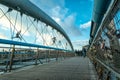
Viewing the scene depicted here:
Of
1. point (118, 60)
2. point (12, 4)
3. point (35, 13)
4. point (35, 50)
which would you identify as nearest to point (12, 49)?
point (35, 50)

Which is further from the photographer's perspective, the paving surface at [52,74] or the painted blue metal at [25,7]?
the painted blue metal at [25,7]

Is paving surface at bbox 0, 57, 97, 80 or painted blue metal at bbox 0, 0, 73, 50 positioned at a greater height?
painted blue metal at bbox 0, 0, 73, 50

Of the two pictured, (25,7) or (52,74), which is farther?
(25,7)

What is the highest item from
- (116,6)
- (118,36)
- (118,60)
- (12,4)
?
(12,4)

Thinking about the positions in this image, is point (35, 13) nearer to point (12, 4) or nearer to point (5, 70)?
point (12, 4)

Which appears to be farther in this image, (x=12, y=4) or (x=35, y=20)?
(x=35, y=20)

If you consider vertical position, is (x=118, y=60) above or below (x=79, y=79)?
above

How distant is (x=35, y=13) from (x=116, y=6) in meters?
A: 16.3

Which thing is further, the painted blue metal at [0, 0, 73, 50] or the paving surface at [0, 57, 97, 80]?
the painted blue metal at [0, 0, 73, 50]

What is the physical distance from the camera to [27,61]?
10.6 metres

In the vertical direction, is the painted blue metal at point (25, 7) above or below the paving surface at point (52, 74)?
above

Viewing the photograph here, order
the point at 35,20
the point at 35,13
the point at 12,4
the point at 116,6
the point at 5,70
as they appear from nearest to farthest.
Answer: the point at 116,6 < the point at 5,70 < the point at 12,4 < the point at 35,13 < the point at 35,20

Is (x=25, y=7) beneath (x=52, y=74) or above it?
above

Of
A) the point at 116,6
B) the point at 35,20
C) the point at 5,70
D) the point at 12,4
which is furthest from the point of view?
the point at 35,20
